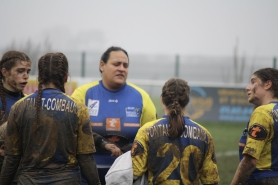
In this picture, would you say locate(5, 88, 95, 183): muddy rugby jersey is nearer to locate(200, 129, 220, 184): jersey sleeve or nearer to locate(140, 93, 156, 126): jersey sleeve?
locate(200, 129, 220, 184): jersey sleeve

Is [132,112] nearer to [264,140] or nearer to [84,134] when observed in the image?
[84,134]

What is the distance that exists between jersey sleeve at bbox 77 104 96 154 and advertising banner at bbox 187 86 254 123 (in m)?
14.3

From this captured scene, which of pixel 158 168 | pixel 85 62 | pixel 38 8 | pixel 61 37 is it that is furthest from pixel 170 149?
pixel 38 8

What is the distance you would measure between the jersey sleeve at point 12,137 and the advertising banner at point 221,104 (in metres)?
14.5

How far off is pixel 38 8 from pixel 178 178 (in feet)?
120

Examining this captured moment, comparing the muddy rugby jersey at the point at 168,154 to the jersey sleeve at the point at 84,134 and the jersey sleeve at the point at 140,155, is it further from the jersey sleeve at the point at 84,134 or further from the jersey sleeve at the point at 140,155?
the jersey sleeve at the point at 84,134

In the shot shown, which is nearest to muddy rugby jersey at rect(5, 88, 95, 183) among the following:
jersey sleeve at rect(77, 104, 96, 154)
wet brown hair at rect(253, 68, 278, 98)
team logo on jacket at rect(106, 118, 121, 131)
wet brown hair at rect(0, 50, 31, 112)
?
jersey sleeve at rect(77, 104, 96, 154)

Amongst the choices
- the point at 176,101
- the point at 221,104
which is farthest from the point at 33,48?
the point at 176,101

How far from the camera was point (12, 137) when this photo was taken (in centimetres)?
402

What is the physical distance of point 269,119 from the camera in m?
4.32

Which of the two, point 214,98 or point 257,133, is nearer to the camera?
point 257,133

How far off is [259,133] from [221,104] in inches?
571

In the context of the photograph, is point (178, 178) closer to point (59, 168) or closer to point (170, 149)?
point (170, 149)

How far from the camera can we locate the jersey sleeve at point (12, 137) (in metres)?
4.00
